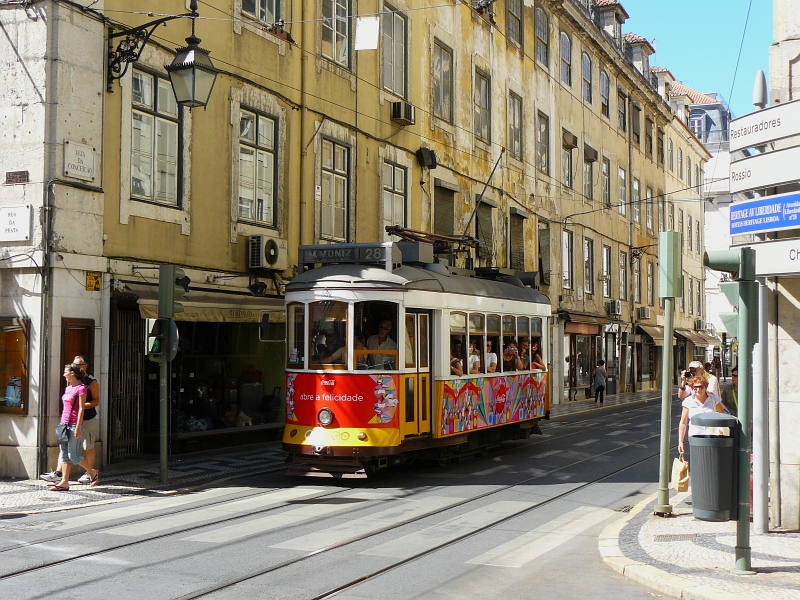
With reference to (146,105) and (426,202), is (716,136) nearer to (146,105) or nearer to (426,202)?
(426,202)

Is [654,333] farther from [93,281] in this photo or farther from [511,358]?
[93,281]

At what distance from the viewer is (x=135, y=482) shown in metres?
13.0

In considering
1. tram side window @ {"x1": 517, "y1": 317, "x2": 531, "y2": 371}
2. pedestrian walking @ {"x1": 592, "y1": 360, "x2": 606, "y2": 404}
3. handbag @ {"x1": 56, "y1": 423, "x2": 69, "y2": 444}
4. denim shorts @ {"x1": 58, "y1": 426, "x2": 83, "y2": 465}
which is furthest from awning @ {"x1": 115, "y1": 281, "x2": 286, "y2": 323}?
pedestrian walking @ {"x1": 592, "y1": 360, "x2": 606, "y2": 404}

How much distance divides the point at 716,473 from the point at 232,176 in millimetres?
11902

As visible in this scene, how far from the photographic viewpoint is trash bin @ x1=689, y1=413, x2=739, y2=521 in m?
7.39

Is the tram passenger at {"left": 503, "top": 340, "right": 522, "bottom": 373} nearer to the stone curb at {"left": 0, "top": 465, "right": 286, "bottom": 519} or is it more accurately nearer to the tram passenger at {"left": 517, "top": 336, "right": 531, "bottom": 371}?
the tram passenger at {"left": 517, "top": 336, "right": 531, "bottom": 371}

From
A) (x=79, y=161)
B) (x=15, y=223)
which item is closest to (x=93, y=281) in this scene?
(x=15, y=223)

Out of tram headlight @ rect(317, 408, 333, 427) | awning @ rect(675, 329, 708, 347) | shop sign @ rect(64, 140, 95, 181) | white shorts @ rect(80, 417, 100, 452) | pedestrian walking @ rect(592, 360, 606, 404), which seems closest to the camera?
white shorts @ rect(80, 417, 100, 452)

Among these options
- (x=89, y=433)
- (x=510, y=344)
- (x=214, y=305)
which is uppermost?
(x=214, y=305)

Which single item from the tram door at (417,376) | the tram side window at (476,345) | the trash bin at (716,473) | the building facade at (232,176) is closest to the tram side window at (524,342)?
the tram side window at (476,345)

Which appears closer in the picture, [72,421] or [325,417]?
[72,421]

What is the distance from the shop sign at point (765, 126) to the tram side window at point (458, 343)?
608 centimetres

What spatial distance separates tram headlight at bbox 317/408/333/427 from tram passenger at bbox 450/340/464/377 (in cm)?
232

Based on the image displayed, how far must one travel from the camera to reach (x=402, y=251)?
50.0 ft
